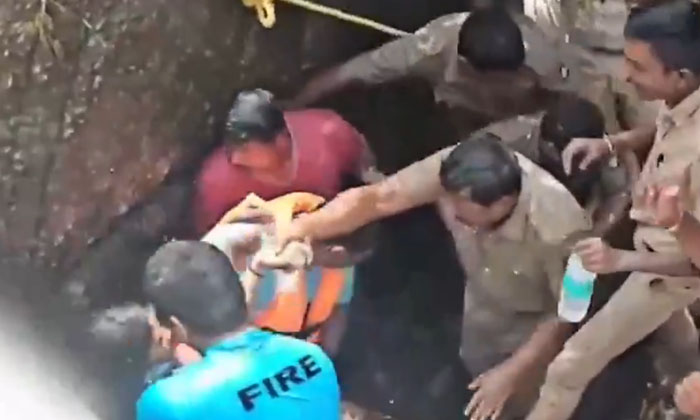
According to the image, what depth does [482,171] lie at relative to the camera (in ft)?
4.25

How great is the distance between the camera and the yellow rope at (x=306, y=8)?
127 centimetres

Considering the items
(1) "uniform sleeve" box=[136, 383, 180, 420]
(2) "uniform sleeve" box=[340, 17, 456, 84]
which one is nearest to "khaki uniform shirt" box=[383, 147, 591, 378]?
(2) "uniform sleeve" box=[340, 17, 456, 84]

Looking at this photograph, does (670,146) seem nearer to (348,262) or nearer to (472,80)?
(472,80)

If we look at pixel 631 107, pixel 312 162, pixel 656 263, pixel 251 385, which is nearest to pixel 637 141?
pixel 631 107

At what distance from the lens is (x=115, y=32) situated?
1.22 metres

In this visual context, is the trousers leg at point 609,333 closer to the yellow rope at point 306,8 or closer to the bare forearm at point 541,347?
the bare forearm at point 541,347

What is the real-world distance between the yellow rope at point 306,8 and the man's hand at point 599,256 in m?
0.34

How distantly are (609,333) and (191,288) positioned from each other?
1.58 ft

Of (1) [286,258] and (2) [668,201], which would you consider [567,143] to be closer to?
(2) [668,201]

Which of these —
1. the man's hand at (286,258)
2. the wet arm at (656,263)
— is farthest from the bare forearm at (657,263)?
the man's hand at (286,258)

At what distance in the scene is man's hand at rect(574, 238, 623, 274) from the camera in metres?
1.31

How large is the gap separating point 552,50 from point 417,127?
7.0 inches

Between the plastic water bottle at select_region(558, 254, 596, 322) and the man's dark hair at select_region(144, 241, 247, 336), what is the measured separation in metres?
0.38

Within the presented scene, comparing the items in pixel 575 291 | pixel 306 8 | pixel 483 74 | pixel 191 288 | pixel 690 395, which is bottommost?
pixel 690 395
